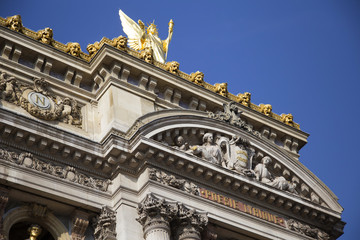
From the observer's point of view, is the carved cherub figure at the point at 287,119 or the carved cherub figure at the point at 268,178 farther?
the carved cherub figure at the point at 287,119

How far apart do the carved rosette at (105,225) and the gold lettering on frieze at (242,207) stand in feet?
12.1

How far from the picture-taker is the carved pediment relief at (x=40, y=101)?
2648 centimetres

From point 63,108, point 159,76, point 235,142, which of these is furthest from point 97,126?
point 235,142

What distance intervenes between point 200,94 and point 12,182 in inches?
390

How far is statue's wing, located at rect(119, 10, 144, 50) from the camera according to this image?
111ft

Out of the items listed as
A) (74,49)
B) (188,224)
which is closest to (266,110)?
(74,49)

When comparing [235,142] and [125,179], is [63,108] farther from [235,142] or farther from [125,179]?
[235,142]

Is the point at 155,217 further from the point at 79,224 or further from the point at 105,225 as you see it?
the point at 79,224

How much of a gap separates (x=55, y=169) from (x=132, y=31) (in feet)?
35.1

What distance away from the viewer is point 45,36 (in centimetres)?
2880

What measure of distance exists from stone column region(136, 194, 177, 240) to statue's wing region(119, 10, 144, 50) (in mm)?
10432

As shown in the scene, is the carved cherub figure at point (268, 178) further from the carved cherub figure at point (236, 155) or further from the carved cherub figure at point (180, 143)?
the carved cherub figure at point (180, 143)

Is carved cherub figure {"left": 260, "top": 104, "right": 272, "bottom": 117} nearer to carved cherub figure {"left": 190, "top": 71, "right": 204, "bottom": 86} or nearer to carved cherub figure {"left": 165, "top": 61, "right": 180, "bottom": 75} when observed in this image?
carved cherub figure {"left": 190, "top": 71, "right": 204, "bottom": 86}

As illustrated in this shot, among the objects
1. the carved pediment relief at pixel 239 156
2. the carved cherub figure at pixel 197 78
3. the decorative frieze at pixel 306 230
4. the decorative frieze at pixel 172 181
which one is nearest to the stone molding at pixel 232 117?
the carved pediment relief at pixel 239 156
